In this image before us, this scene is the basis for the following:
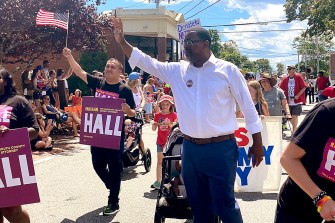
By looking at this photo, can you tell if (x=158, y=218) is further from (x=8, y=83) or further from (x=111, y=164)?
(x=8, y=83)

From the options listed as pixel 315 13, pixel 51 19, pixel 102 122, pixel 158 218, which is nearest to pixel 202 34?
pixel 158 218

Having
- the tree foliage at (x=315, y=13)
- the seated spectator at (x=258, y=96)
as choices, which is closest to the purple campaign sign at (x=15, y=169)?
the seated spectator at (x=258, y=96)

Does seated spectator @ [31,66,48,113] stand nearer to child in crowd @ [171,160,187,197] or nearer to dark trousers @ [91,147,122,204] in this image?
dark trousers @ [91,147,122,204]

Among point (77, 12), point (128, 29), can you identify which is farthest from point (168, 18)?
point (77, 12)

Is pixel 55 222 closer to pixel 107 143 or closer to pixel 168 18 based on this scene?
pixel 107 143

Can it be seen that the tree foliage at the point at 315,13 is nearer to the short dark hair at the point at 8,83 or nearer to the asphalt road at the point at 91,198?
the asphalt road at the point at 91,198

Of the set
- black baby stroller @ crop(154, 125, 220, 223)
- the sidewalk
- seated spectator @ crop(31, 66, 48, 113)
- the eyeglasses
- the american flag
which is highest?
the american flag

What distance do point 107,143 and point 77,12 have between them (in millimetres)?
9554

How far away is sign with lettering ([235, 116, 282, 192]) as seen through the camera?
6.50 meters

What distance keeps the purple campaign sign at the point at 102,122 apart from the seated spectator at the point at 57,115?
236 inches

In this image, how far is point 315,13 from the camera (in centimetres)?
2384

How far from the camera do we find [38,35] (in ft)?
45.7

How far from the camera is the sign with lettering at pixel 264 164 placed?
650 centimetres

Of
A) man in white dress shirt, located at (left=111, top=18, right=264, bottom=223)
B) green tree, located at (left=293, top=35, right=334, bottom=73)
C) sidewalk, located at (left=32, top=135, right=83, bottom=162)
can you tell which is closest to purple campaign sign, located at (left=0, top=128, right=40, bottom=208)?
man in white dress shirt, located at (left=111, top=18, right=264, bottom=223)
